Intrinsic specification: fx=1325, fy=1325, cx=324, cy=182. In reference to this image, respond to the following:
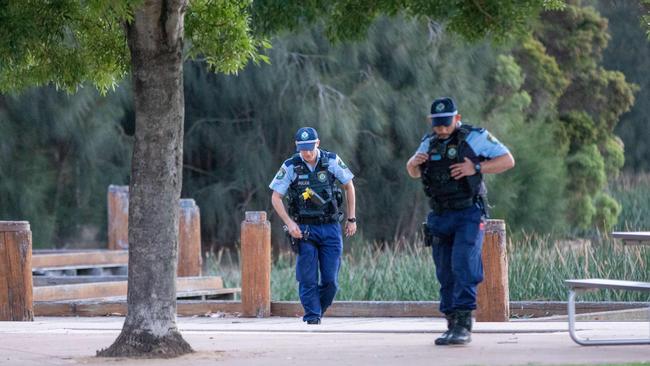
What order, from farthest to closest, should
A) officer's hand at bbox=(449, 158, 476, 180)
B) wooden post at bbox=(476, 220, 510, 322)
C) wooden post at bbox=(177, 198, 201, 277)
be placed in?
wooden post at bbox=(177, 198, 201, 277) → wooden post at bbox=(476, 220, 510, 322) → officer's hand at bbox=(449, 158, 476, 180)

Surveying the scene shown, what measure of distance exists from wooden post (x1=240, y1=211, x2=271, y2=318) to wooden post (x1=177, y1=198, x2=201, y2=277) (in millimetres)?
4063

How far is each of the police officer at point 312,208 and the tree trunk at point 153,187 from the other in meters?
2.64

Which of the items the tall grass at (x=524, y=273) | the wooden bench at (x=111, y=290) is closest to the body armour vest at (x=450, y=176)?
the tall grass at (x=524, y=273)

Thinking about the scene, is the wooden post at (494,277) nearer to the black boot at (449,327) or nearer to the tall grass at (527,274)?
the tall grass at (527,274)

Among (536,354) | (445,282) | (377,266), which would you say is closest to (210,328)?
(445,282)

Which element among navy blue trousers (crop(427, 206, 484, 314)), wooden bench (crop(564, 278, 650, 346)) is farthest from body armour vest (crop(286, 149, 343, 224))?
wooden bench (crop(564, 278, 650, 346))

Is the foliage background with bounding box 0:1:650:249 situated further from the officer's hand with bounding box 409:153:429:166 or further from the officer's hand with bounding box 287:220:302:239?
the officer's hand with bounding box 409:153:429:166

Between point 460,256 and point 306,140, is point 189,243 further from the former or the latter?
point 460,256

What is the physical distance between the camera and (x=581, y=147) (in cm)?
3366

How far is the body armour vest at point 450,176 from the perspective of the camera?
962cm

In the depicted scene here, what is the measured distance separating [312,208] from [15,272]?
3.80 m

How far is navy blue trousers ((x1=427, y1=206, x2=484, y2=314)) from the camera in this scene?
31.5 feet

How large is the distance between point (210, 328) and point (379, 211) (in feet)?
56.3

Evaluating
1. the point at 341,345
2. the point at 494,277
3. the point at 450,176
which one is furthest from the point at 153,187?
the point at 494,277
